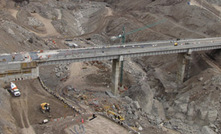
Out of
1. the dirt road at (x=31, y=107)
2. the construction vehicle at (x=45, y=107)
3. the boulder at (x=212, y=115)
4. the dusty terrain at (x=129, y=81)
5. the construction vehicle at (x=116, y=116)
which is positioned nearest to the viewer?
the dirt road at (x=31, y=107)

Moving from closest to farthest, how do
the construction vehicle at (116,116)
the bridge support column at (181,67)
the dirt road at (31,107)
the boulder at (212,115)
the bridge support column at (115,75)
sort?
the dirt road at (31,107) < the construction vehicle at (116,116) < the boulder at (212,115) < the bridge support column at (115,75) < the bridge support column at (181,67)

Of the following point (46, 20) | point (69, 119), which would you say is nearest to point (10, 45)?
point (69, 119)

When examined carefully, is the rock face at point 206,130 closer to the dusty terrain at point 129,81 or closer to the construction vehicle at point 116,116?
the dusty terrain at point 129,81

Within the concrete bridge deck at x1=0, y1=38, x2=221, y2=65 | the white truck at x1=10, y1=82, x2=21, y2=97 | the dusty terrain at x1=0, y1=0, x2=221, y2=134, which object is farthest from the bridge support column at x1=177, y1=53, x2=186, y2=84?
the white truck at x1=10, y1=82, x2=21, y2=97

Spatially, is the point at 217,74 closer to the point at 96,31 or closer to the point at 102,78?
the point at 102,78

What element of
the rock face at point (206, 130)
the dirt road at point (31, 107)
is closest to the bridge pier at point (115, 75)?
the dirt road at point (31, 107)

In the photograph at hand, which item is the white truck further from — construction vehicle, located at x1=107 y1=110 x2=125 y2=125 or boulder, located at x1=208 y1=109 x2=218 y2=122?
→ boulder, located at x1=208 y1=109 x2=218 y2=122

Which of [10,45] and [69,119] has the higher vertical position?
[10,45]
